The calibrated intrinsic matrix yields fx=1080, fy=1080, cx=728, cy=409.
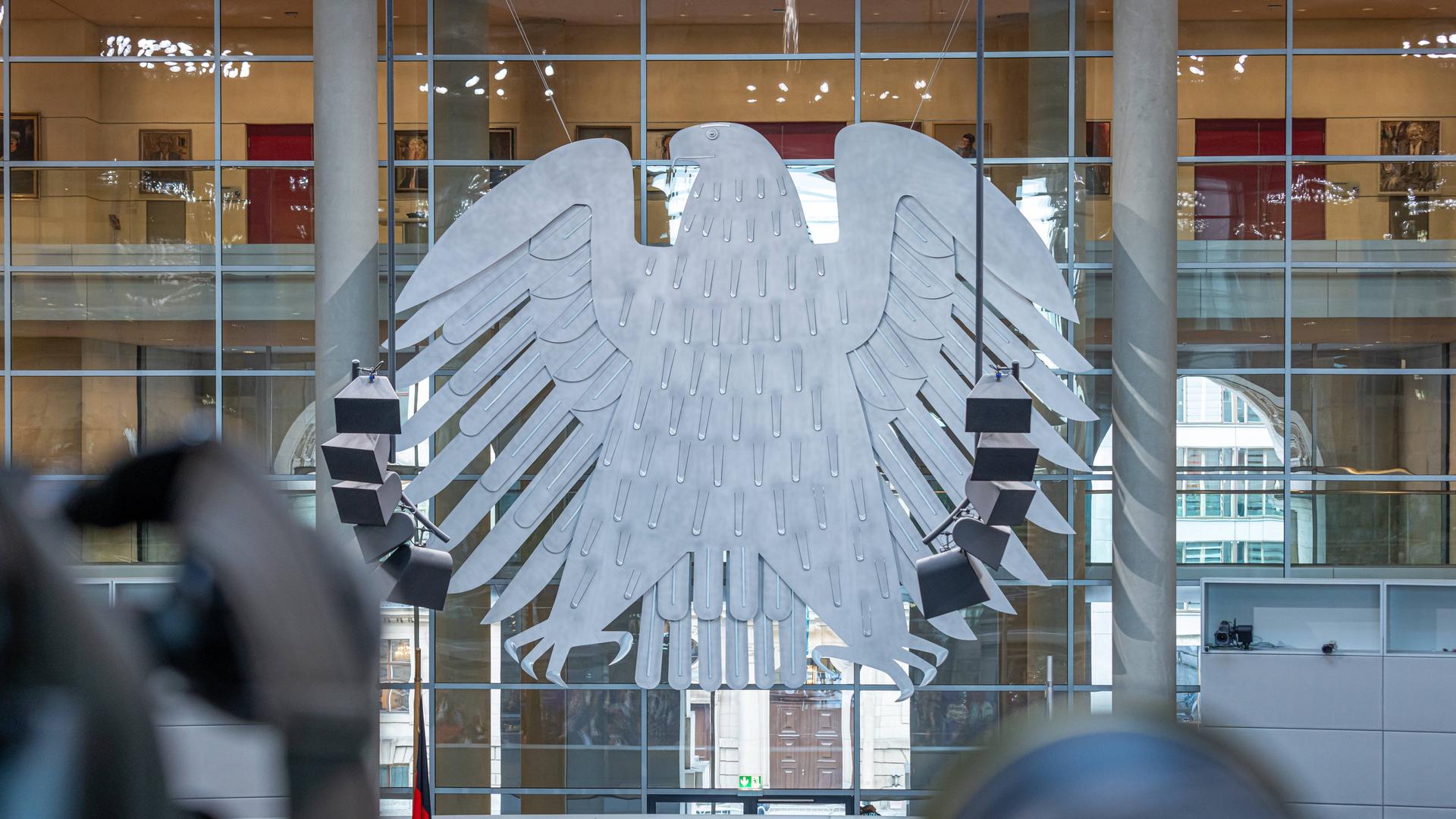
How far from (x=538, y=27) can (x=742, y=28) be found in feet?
5.34

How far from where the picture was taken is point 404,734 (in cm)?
862

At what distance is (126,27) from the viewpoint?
8930mm

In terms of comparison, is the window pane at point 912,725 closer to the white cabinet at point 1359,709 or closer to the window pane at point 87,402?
the white cabinet at point 1359,709

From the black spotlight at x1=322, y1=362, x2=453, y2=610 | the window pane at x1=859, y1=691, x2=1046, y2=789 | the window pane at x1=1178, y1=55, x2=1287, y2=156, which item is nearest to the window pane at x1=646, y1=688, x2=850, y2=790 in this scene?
the window pane at x1=859, y1=691, x2=1046, y2=789

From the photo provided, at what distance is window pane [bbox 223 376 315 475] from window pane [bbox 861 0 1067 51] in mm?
5329

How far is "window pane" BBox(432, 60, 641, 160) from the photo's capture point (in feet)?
28.1

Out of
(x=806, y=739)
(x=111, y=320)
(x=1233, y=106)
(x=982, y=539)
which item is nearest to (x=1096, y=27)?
(x=1233, y=106)

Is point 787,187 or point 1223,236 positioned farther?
point 1223,236

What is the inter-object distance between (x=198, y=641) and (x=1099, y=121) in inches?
351

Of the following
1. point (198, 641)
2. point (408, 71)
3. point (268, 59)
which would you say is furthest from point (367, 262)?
point (198, 641)

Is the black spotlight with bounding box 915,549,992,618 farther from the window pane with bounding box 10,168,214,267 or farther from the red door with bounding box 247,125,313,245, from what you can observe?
the window pane with bounding box 10,168,214,267

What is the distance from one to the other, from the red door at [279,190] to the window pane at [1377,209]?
8.00 m

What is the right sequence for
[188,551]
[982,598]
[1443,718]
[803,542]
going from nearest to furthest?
[188,551], [982,598], [803,542], [1443,718]

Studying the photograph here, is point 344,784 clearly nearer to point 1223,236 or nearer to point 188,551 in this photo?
point 188,551
